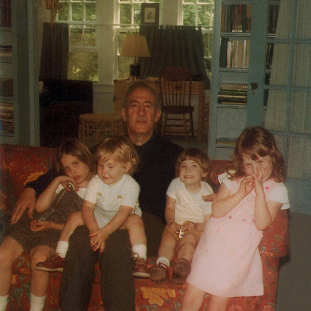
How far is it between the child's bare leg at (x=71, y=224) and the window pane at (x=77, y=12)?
6.53 metres

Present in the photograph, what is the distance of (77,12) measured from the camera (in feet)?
26.3

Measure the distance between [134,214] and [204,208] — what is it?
0.31 m

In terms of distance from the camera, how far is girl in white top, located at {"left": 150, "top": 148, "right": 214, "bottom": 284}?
2014 millimetres

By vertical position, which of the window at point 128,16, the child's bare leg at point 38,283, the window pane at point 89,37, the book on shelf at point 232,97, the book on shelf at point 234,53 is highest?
the window at point 128,16

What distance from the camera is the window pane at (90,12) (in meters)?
7.92

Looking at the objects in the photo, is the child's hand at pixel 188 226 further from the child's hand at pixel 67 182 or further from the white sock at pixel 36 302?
the white sock at pixel 36 302

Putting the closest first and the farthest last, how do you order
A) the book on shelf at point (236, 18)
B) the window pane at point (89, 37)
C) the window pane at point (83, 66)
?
the book on shelf at point (236, 18)
the window pane at point (89, 37)
the window pane at point (83, 66)

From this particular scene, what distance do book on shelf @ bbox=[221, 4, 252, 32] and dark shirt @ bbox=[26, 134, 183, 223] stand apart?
240cm

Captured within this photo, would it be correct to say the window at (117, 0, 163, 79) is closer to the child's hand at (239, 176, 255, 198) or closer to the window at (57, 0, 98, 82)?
→ the window at (57, 0, 98, 82)

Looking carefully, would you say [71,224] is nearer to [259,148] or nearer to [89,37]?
[259,148]

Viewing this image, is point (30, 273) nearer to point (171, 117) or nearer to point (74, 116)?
point (74, 116)

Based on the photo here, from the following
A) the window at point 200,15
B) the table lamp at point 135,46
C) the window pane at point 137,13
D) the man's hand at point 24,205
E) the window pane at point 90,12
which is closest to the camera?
the man's hand at point 24,205

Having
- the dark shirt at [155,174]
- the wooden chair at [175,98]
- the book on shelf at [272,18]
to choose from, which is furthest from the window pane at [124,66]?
the dark shirt at [155,174]

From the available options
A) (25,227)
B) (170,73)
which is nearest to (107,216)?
(25,227)
